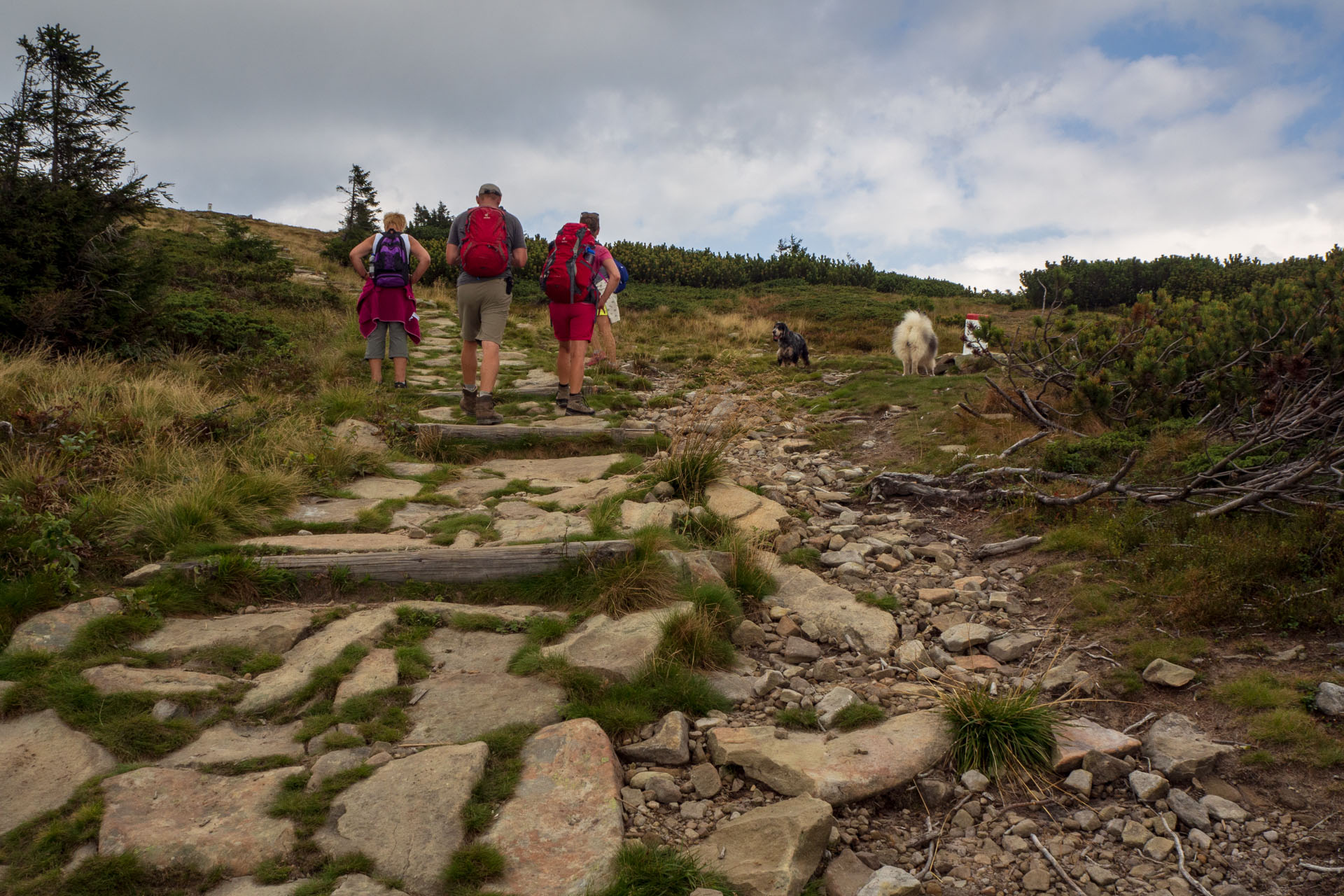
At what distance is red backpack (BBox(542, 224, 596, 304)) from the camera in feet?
25.2

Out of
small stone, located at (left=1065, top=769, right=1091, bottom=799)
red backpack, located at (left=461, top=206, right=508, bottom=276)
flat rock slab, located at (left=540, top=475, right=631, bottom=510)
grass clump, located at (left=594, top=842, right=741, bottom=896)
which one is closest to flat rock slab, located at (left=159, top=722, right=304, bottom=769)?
grass clump, located at (left=594, top=842, right=741, bottom=896)

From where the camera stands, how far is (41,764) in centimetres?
275

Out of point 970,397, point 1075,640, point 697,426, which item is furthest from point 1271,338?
point 697,426

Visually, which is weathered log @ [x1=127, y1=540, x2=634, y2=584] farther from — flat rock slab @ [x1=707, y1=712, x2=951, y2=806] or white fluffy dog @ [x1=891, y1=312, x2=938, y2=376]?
white fluffy dog @ [x1=891, y1=312, x2=938, y2=376]

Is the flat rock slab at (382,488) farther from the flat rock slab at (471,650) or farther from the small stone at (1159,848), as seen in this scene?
the small stone at (1159,848)

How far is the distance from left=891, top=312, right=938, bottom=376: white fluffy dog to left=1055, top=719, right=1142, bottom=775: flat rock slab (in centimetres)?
979

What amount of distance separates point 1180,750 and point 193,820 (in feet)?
11.6

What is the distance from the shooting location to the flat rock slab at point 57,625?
336cm

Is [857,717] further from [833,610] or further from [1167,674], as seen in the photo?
[1167,674]

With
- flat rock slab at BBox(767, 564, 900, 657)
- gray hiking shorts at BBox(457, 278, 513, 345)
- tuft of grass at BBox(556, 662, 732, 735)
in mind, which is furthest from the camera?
gray hiking shorts at BBox(457, 278, 513, 345)

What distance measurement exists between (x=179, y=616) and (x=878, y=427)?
7.12m

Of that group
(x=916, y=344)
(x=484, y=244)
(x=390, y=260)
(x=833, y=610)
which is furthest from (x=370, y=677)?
(x=916, y=344)

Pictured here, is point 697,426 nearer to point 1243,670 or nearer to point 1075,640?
point 1075,640

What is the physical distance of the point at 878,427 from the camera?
894 cm
